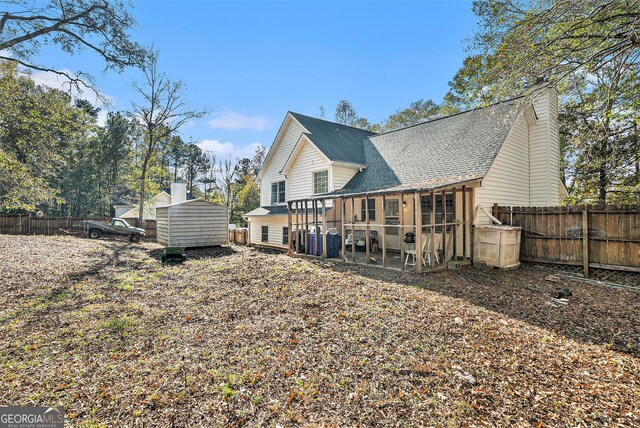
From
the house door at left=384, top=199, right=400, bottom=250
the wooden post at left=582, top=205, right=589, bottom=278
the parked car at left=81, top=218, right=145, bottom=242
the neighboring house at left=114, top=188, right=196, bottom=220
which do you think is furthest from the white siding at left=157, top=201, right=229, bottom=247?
the wooden post at left=582, top=205, right=589, bottom=278

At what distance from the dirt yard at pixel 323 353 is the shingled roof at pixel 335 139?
846cm

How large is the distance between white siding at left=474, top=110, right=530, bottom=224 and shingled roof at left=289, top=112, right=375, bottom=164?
6.18 metres

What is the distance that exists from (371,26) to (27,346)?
1400cm

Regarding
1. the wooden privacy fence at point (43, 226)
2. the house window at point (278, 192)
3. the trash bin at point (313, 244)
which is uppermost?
the house window at point (278, 192)

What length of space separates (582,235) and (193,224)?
15330mm

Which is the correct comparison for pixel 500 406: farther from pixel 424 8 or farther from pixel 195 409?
pixel 424 8

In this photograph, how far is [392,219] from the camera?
40.5 ft

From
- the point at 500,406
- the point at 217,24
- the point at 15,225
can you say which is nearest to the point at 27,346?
the point at 500,406

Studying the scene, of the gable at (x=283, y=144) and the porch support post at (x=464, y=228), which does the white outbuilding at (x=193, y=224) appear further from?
the porch support post at (x=464, y=228)

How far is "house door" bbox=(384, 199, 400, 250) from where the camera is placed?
40.3ft

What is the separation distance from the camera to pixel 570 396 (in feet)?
9.66

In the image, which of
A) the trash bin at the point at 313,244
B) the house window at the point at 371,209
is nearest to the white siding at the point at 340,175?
the house window at the point at 371,209

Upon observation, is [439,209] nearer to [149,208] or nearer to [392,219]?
[392,219]

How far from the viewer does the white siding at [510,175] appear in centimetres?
997
